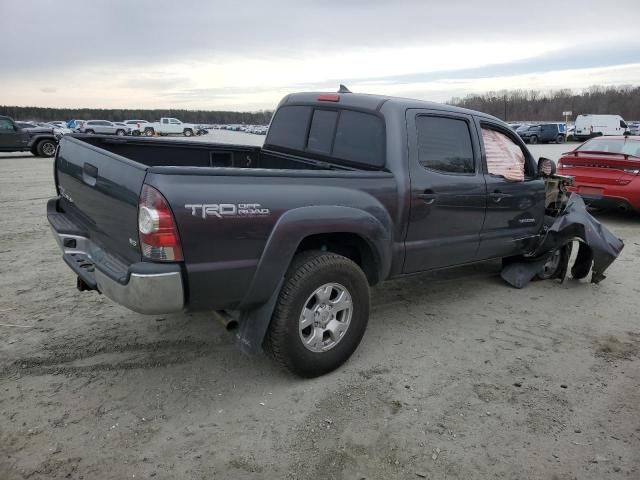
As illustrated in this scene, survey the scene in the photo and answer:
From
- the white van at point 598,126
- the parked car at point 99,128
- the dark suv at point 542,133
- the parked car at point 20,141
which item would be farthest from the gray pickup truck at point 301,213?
the white van at point 598,126

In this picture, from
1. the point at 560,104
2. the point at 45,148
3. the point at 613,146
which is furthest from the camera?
the point at 560,104

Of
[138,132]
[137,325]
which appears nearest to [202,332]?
[137,325]

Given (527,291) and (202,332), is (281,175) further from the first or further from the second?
(527,291)

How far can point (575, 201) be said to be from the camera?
5.51m

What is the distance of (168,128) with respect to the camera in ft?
164

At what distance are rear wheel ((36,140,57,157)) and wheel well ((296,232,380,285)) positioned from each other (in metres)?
21.7

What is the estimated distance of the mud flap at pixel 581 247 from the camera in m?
5.23

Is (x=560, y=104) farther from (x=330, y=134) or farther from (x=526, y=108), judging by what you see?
(x=330, y=134)

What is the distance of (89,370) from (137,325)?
0.74 m

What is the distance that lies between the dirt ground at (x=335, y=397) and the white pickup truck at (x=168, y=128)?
4514cm

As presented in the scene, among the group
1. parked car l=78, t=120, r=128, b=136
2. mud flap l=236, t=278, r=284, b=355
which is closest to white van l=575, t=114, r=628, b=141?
parked car l=78, t=120, r=128, b=136

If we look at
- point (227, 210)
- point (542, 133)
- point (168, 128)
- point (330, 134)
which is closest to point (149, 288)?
point (227, 210)

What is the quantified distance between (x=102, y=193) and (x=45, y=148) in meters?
21.8

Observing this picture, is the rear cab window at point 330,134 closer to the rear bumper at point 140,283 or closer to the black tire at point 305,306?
the black tire at point 305,306
